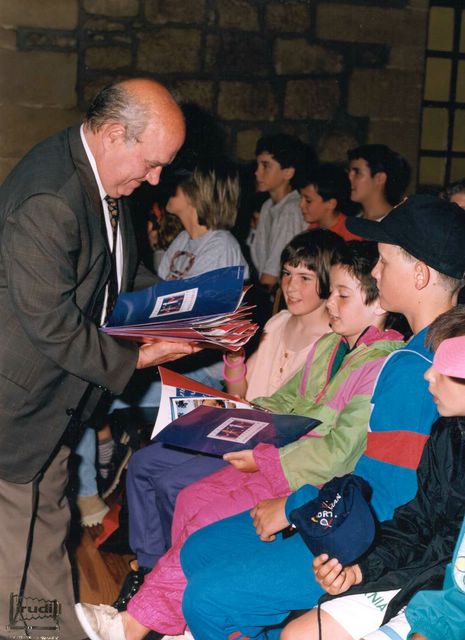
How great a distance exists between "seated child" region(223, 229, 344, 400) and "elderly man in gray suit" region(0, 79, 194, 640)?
23.6 inches

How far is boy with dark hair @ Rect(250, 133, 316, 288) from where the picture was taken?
507 centimetres

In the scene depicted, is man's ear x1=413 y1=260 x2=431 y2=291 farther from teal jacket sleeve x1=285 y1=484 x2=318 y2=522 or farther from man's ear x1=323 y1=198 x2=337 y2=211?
man's ear x1=323 y1=198 x2=337 y2=211

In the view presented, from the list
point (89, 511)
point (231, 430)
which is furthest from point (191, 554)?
point (89, 511)

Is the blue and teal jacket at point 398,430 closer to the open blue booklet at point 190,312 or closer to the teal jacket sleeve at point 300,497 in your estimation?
the teal jacket sleeve at point 300,497

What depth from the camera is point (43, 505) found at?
8.36ft

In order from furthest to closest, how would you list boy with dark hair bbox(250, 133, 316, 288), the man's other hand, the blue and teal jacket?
boy with dark hair bbox(250, 133, 316, 288)
the man's other hand
the blue and teal jacket

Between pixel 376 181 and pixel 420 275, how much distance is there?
9.37 ft

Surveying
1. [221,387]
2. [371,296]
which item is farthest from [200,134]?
[371,296]

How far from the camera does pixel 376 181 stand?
4918 millimetres

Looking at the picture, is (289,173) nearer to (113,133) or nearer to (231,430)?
(113,133)

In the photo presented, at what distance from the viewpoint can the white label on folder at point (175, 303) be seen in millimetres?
2418

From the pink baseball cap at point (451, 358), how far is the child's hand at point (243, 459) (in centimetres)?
78

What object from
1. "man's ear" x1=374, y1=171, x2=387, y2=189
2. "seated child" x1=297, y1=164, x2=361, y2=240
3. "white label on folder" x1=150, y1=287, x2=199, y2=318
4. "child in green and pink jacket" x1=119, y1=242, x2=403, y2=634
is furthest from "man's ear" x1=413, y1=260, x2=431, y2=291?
"man's ear" x1=374, y1=171, x2=387, y2=189

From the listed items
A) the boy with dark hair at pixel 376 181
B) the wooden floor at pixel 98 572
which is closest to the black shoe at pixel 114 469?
the wooden floor at pixel 98 572
